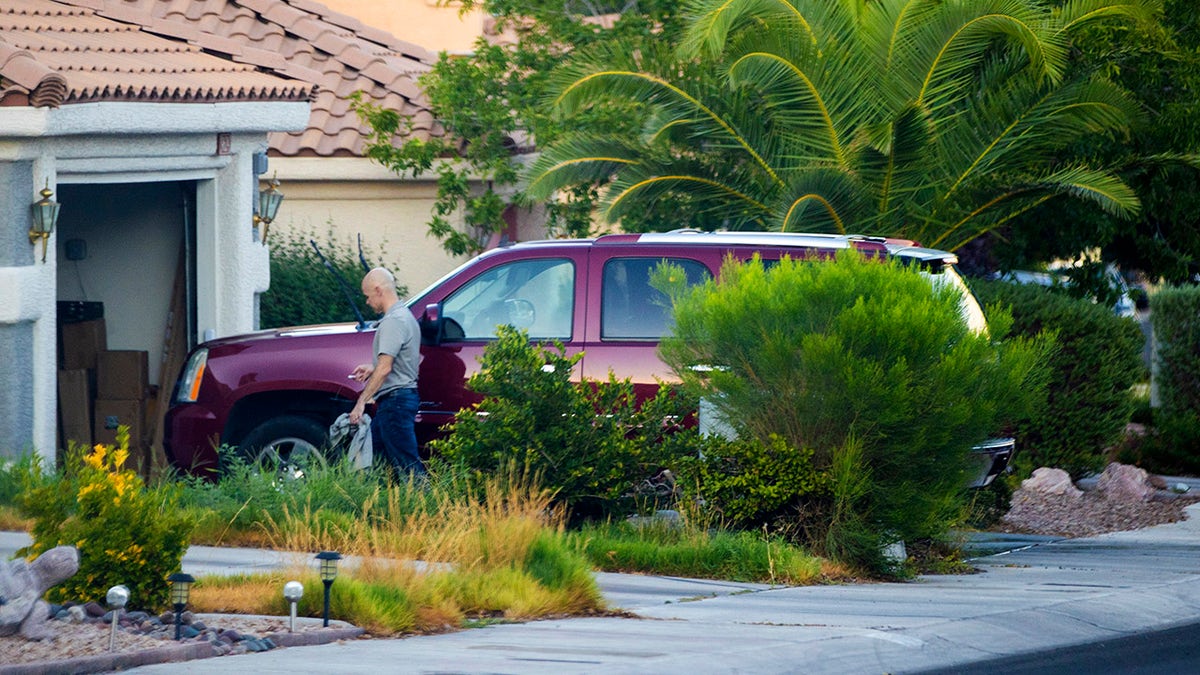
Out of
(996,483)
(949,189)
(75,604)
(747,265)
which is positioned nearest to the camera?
(75,604)

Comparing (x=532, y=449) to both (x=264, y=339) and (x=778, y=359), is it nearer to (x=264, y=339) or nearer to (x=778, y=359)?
(x=778, y=359)

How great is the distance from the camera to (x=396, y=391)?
39.7ft

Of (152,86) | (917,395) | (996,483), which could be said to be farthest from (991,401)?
(152,86)

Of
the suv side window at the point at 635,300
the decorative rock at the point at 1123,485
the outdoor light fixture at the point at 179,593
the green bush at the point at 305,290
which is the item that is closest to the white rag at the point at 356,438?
the suv side window at the point at 635,300

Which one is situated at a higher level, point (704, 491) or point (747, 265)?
point (747, 265)

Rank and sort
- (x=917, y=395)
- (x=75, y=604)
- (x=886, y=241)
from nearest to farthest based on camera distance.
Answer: (x=75, y=604), (x=917, y=395), (x=886, y=241)

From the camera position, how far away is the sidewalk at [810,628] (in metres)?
7.76

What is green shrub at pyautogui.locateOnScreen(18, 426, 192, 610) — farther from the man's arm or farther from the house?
the house

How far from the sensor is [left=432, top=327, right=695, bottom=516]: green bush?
11.3 meters

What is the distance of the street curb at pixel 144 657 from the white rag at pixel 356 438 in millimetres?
3877

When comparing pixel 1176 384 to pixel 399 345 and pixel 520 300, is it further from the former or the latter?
pixel 399 345

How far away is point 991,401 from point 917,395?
505 mm

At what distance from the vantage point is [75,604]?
829 cm

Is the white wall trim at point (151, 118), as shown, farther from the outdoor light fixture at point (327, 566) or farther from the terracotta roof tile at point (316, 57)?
the outdoor light fixture at point (327, 566)
